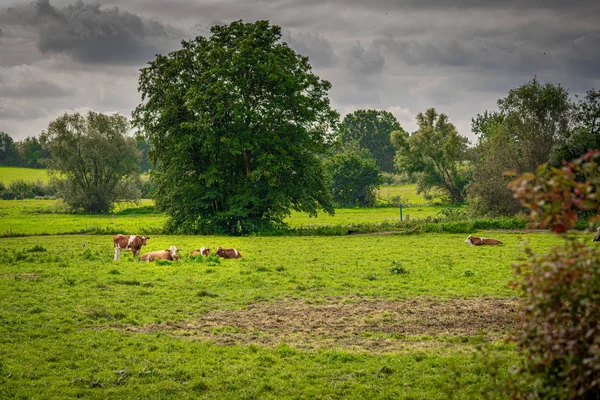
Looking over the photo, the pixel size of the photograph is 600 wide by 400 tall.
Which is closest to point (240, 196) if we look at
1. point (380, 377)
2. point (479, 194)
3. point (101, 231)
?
point (101, 231)

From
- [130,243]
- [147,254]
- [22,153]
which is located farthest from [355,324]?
[22,153]

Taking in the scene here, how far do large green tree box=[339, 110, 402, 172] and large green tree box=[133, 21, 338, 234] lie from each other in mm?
112365

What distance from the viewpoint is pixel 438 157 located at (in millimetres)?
73938

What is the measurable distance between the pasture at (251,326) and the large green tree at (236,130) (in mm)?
16511

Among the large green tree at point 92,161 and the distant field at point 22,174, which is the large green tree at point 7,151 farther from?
the large green tree at point 92,161

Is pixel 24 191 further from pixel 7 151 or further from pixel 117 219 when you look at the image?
pixel 7 151

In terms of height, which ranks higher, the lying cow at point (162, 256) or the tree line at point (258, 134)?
the tree line at point (258, 134)

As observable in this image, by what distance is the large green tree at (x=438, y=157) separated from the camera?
72.1m

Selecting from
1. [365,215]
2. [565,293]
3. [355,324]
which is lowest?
[355,324]

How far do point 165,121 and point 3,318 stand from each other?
1179 inches

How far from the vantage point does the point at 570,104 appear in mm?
43906

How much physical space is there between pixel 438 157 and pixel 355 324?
6328 centimetres

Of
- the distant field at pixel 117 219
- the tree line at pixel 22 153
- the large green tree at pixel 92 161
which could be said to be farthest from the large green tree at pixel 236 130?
the tree line at pixel 22 153

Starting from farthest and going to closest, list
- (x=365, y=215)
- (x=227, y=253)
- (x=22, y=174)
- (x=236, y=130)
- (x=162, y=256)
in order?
(x=22, y=174), (x=365, y=215), (x=236, y=130), (x=227, y=253), (x=162, y=256)
